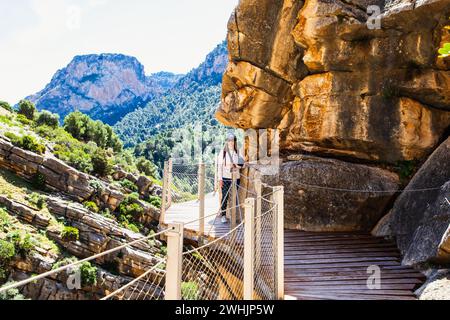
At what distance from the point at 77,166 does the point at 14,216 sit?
35.5 feet

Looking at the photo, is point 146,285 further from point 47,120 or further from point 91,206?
point 47,120

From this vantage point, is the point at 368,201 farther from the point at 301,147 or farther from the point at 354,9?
the point at 354,9

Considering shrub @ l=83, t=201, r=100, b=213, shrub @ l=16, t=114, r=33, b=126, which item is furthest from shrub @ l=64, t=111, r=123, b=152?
shrub @ l=83, t=201, r=100, b=213

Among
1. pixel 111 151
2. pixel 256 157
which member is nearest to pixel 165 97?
pixel 111 151

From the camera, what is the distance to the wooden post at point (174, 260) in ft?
8.96

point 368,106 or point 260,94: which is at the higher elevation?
point 260,94

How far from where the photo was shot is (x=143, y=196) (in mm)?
40219

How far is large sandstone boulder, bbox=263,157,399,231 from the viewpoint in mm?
8750

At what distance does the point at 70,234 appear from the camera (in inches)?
1078

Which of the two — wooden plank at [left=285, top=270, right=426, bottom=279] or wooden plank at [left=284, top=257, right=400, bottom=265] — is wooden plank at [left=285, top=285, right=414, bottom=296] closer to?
wooden plank at [left=285, top=270, right=426, bottom=279]

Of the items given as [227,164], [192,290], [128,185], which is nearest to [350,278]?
[192,290]

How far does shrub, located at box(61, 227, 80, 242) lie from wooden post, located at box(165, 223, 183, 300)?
26571 millimetres

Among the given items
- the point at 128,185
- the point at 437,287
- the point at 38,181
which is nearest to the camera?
the point at 437,287

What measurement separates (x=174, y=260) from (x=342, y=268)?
438 centimetres
